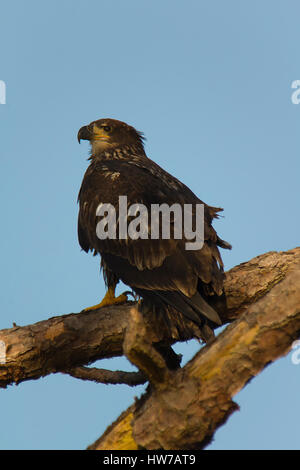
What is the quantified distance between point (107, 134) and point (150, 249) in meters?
2.75

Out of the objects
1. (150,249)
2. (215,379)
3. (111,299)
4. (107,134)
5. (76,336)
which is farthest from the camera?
(107,134)

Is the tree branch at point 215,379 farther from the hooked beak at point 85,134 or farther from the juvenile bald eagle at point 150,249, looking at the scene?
the hooked beak at point 85,134

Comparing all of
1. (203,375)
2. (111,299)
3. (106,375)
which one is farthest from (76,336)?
(203,375)

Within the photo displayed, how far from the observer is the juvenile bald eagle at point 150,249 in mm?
5504

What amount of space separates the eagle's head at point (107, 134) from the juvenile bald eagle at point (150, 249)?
0.02 m

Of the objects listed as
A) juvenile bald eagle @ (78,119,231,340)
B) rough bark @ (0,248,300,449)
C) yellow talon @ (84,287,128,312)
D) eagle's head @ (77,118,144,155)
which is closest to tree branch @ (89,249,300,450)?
rough bark @ (0,248,300,449)

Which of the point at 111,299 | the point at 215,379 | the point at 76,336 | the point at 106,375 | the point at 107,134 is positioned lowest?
the point at 215,379

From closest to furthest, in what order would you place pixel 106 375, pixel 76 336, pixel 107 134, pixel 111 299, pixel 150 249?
pixel 150 249 < pixel 76 336 < pixel 106 375 < pixel 111 299 < pixel 107 134

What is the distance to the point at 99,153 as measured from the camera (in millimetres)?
8172

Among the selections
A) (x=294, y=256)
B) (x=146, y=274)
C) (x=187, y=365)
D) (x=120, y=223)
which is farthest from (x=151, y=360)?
(x=294, y=256)

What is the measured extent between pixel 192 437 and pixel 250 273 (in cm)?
283

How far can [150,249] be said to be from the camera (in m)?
6.07

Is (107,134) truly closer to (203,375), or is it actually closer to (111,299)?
(111,299)

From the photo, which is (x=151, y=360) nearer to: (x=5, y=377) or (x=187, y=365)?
(x=187, y=365)
